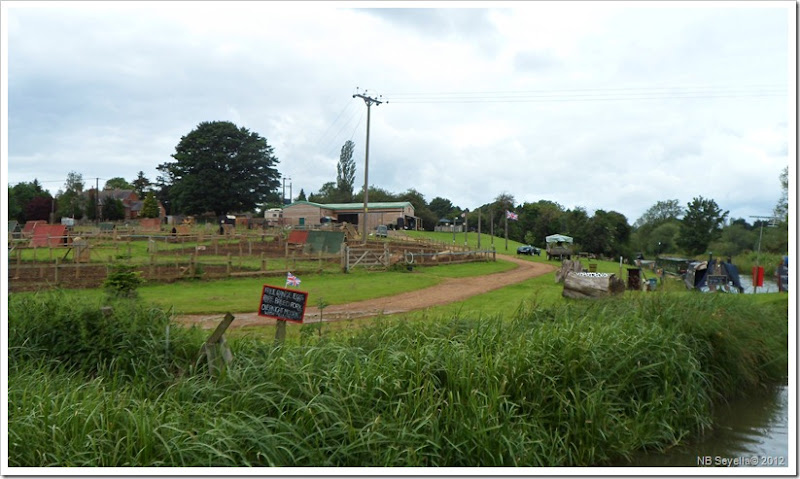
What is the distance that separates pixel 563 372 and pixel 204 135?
4352 centimetres

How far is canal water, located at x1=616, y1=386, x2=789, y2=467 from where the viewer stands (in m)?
6.29

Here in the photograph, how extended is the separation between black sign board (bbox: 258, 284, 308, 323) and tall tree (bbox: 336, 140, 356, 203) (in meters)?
56.5

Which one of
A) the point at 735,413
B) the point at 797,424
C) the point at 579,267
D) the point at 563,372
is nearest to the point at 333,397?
the point at 563,372

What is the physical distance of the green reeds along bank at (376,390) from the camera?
5184 mm

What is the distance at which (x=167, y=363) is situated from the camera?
7281mm

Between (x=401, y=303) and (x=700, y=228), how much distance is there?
26.8 ft

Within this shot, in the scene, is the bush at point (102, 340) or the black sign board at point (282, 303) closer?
the black sign board at point (282, 303)

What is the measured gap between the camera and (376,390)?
597 centimetres


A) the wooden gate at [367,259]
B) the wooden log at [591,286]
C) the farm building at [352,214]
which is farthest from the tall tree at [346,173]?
the wooden log at [591,286]

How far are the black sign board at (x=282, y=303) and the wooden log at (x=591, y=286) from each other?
832cm

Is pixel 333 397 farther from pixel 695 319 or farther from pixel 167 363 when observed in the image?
pixel 695 319

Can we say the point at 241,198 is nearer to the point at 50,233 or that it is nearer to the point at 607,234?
the point at 50,233

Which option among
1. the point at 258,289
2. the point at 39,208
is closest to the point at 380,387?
the point at 258,289

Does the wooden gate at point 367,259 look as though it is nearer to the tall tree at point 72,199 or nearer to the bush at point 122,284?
the bush at point 122,284
